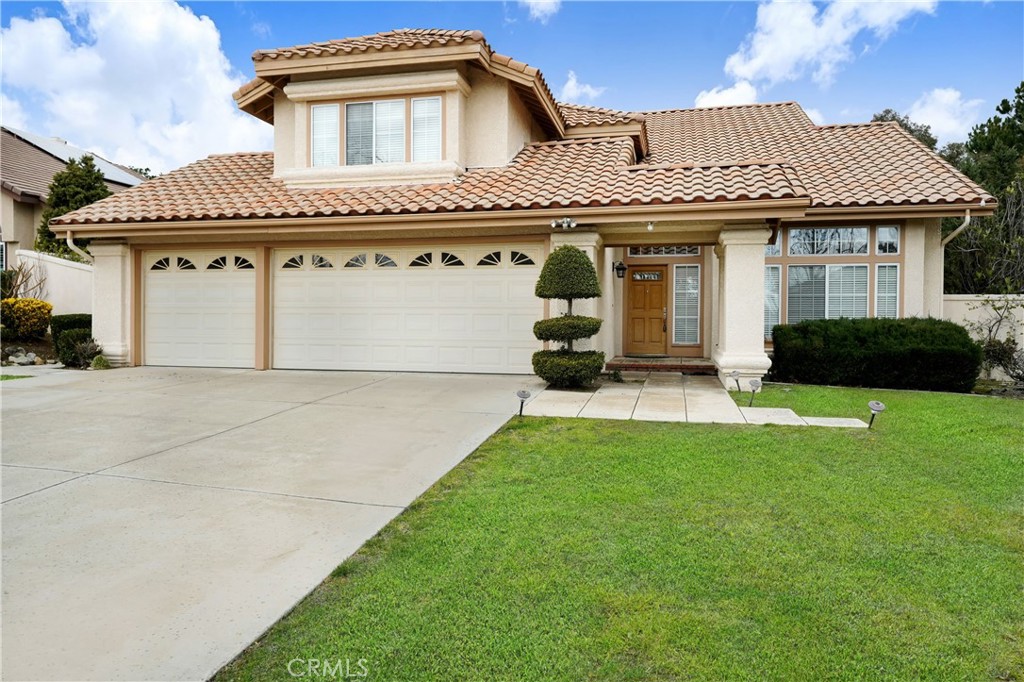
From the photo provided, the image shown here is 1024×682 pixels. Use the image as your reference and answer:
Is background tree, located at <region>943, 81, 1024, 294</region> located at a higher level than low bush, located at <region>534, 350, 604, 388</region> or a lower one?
higher

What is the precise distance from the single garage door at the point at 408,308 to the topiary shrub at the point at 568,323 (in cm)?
139

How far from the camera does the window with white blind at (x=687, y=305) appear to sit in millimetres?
14922

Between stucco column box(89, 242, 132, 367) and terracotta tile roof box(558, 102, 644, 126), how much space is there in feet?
32.9

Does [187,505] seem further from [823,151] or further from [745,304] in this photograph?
[823,151]

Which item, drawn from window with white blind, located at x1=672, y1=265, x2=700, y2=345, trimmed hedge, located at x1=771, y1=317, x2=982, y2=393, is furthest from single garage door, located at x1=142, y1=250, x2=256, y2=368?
trimmed hedge, located at x1=771, y1=317, x2=982, y2=393

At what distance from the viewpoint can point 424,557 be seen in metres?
3.67

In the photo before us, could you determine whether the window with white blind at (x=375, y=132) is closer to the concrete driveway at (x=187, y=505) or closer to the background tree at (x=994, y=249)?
the concrete driveway at (x=187, y=505)

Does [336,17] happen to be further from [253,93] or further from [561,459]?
[561,459]

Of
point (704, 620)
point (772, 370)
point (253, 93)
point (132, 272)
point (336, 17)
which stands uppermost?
point (336, 17)

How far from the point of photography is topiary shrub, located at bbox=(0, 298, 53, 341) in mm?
15312

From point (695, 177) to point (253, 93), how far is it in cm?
918

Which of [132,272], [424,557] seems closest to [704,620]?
[424,557]

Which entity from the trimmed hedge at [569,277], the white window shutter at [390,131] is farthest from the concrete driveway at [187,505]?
the white window shutter at [390,131]

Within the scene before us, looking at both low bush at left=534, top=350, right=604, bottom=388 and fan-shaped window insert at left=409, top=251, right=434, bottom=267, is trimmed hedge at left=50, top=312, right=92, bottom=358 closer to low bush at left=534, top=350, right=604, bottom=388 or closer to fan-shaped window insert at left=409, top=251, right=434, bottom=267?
fan-shaped window insert at left=409, top=251, right=434, bottom=267
